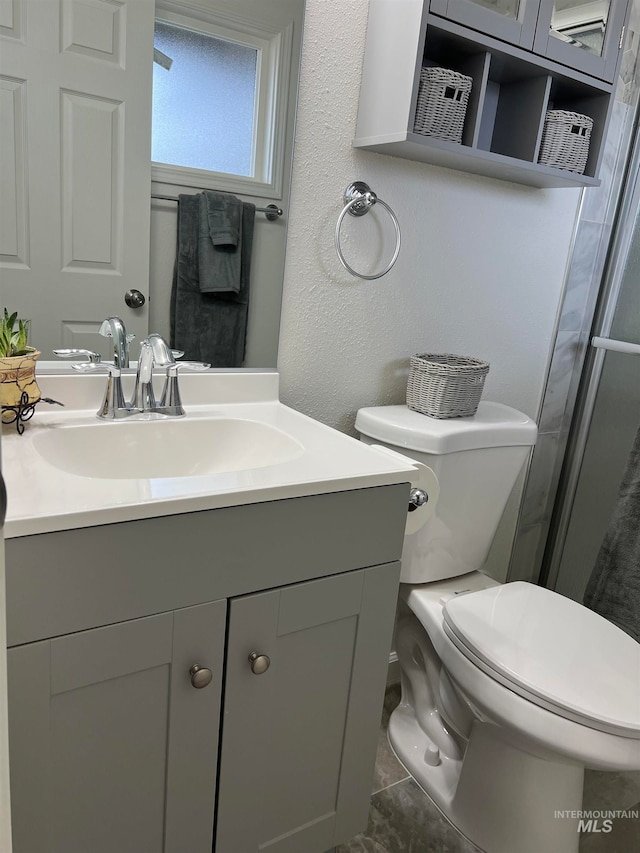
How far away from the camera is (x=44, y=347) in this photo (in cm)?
118

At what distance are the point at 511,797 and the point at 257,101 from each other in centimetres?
146

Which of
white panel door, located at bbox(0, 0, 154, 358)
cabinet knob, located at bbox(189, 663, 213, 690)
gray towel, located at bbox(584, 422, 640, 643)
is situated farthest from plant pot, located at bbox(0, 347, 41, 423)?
gray towel, located at bbox(584, 422, 640, 643)

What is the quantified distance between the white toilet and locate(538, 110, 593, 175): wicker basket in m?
0.59

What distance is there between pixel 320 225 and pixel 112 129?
464 millimetres

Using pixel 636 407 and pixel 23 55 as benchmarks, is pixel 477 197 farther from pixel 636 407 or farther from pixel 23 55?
pixel 23 55

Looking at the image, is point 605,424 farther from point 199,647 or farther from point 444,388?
point 199,647

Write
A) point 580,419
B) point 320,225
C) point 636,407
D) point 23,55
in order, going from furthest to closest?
point 580,419 → point 636,407 → point 320,225 → point 23,55

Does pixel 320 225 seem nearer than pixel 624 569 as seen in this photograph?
Yes

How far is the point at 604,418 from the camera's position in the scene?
195cm

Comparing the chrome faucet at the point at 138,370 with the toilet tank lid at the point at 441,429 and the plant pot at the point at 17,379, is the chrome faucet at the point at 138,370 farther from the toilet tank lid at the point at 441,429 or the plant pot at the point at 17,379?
the toilet tank lid at the point at 441,429

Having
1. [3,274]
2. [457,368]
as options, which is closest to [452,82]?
[457,368]

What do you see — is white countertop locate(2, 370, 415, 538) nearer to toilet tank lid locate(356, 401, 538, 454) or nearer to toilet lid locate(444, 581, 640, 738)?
toilet tank lid locate(356, 401, 538, 454)

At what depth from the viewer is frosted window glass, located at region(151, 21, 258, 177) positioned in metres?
1.16

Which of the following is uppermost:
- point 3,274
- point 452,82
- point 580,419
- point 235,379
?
point 452,82
